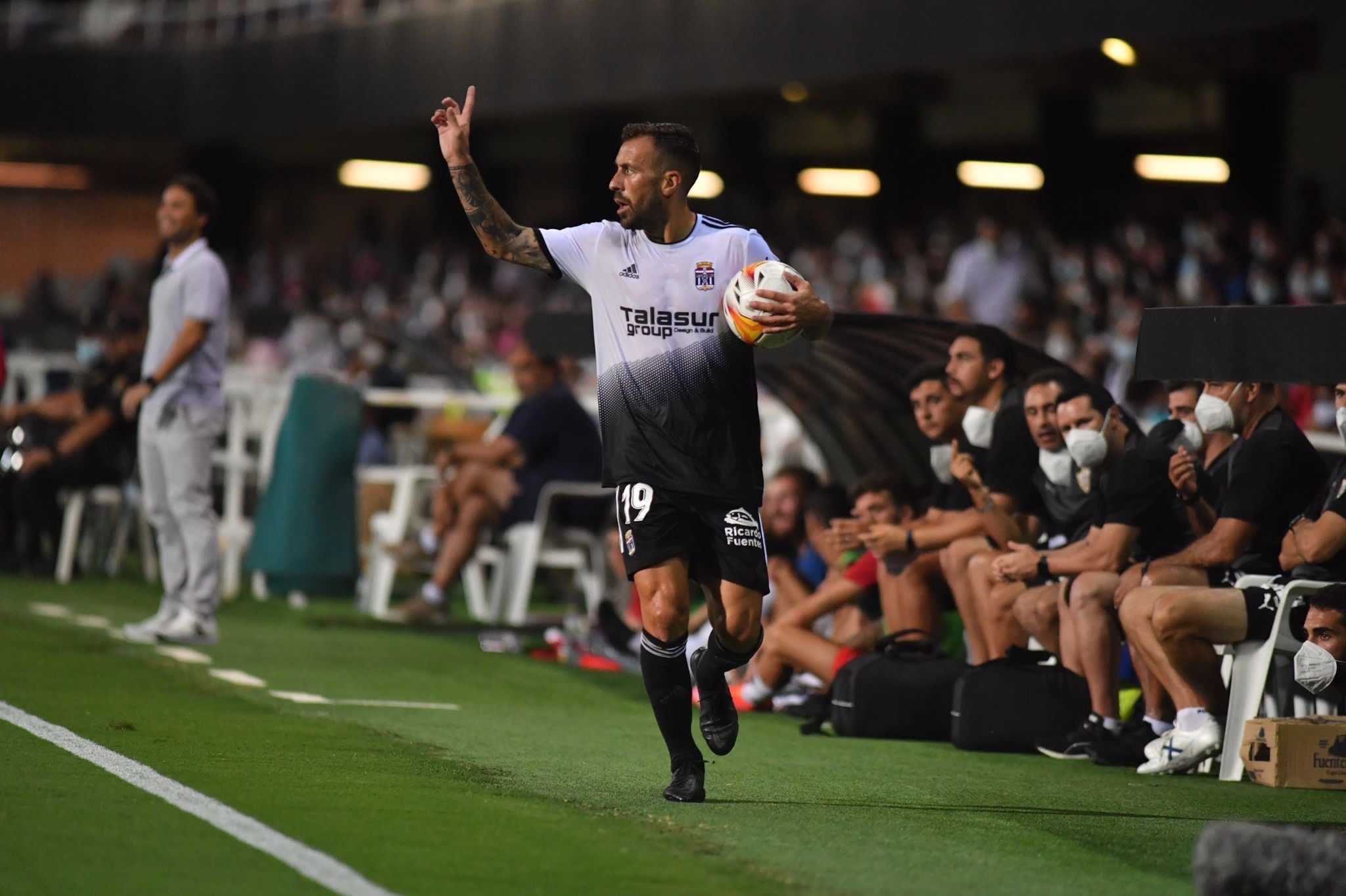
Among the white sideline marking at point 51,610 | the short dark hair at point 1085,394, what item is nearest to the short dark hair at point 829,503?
the short dark hair at point 1085,394

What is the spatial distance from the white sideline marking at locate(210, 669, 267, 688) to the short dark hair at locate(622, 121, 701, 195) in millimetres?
4193

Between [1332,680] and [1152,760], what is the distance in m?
0.86

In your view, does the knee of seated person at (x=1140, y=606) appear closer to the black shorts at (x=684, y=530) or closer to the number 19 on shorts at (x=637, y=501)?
the black shorts at (x=684, y=530)

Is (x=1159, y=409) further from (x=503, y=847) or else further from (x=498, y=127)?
→ (x=498, y=127)

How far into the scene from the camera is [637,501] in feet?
22.6

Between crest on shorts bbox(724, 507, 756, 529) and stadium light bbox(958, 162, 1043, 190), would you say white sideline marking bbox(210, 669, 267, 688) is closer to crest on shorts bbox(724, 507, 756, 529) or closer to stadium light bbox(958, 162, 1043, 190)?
crest on shorts bbox(724, 507, 756, 529)

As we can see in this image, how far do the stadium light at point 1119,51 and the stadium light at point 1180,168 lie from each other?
6112mm

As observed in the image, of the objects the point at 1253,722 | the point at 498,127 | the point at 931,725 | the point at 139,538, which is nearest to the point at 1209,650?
the point at 1253,722

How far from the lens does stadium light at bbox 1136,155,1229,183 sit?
93.2 ft

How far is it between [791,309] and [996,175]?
82.5ft

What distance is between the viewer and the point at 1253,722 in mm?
8016

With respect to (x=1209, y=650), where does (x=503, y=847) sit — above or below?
below

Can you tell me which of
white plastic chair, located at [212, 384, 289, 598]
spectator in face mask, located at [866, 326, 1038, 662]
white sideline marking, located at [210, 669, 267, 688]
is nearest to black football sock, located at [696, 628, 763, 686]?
spectator in face mask, located at [866, 326, 1038, 662]

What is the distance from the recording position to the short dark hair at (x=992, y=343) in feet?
33.1
